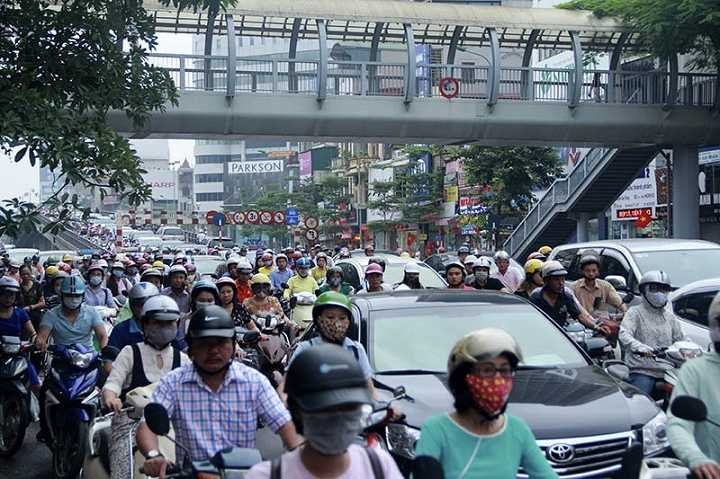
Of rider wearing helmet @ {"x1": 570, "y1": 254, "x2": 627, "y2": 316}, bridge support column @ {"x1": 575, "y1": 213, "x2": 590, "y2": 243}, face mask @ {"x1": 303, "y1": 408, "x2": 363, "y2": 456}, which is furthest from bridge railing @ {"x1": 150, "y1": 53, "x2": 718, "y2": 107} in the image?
face mask @ {"x1": 303, "y1": 408, "x2": 363, "y2": 456}

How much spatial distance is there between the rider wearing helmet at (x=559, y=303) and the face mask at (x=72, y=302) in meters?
4.18

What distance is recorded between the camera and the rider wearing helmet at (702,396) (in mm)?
4902

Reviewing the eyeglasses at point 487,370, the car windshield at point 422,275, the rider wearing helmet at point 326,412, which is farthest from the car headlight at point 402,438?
the car windshield at point 422,275

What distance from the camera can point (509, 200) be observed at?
41031 millimetres

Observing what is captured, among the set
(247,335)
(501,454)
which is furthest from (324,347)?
(247,335)

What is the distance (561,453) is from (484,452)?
2304 millimetres

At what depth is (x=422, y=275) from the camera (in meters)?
17.6

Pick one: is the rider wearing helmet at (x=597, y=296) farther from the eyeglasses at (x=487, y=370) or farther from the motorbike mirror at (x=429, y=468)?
the motorbike mirror at (x=429, y=468)

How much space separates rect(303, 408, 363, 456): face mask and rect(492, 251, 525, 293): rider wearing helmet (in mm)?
14252

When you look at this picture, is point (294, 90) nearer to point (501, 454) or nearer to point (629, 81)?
point (629, 81)

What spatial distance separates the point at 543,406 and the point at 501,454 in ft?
8.06

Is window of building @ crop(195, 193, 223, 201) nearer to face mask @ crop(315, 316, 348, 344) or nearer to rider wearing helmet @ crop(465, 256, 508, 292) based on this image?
rider wearing helmet @ crop(465, 256, 508, 292)

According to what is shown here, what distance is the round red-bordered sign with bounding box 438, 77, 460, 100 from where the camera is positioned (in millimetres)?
28156

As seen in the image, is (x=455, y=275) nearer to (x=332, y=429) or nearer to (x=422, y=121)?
(x=332, y=429)
